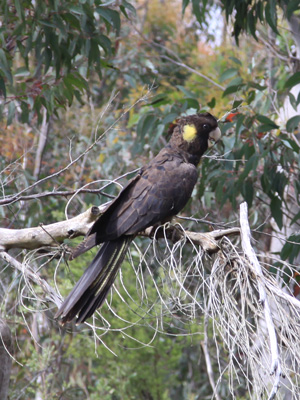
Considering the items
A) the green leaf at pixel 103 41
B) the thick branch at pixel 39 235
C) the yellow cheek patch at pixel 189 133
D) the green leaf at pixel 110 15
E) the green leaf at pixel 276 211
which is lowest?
the green leaf at pixel 276 211

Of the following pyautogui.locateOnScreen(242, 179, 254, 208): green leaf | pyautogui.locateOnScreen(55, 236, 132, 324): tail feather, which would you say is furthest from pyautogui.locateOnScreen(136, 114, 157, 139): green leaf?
pyautogui.locateOnScreen(55, 236, 132, 324): tail feather

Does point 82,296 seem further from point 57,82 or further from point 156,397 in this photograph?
point 156,397

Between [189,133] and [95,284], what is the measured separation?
0.97m

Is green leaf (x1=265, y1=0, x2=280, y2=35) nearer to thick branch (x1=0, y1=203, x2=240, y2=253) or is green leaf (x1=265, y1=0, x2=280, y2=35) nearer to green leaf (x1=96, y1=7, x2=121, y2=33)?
green leaf (x1=96, y1=7, x2=121, y2=33)

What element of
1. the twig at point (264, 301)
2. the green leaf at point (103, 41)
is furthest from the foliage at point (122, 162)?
the twig at point (264, 301)

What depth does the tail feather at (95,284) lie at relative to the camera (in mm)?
1911

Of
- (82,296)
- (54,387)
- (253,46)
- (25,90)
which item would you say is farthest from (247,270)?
(253,46)

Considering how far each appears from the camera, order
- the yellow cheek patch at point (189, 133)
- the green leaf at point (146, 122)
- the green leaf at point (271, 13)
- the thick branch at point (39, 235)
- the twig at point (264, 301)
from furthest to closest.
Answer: the green leaf at point (146, 122) < the green leaf at point (271, 13) < the yellow cheek patch at point (189, 133) < the thick branch at point (39, 235) < the twig at point (264, 301)

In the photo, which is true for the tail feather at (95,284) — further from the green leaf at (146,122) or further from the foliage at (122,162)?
the green leaf at (146,122)

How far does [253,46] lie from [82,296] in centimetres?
532

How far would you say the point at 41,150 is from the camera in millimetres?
4254

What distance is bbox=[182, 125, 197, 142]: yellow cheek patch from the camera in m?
2.62

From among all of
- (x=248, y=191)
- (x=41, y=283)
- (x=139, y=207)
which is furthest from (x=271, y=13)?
(x=41, y=283)

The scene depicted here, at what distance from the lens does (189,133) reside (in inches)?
104
